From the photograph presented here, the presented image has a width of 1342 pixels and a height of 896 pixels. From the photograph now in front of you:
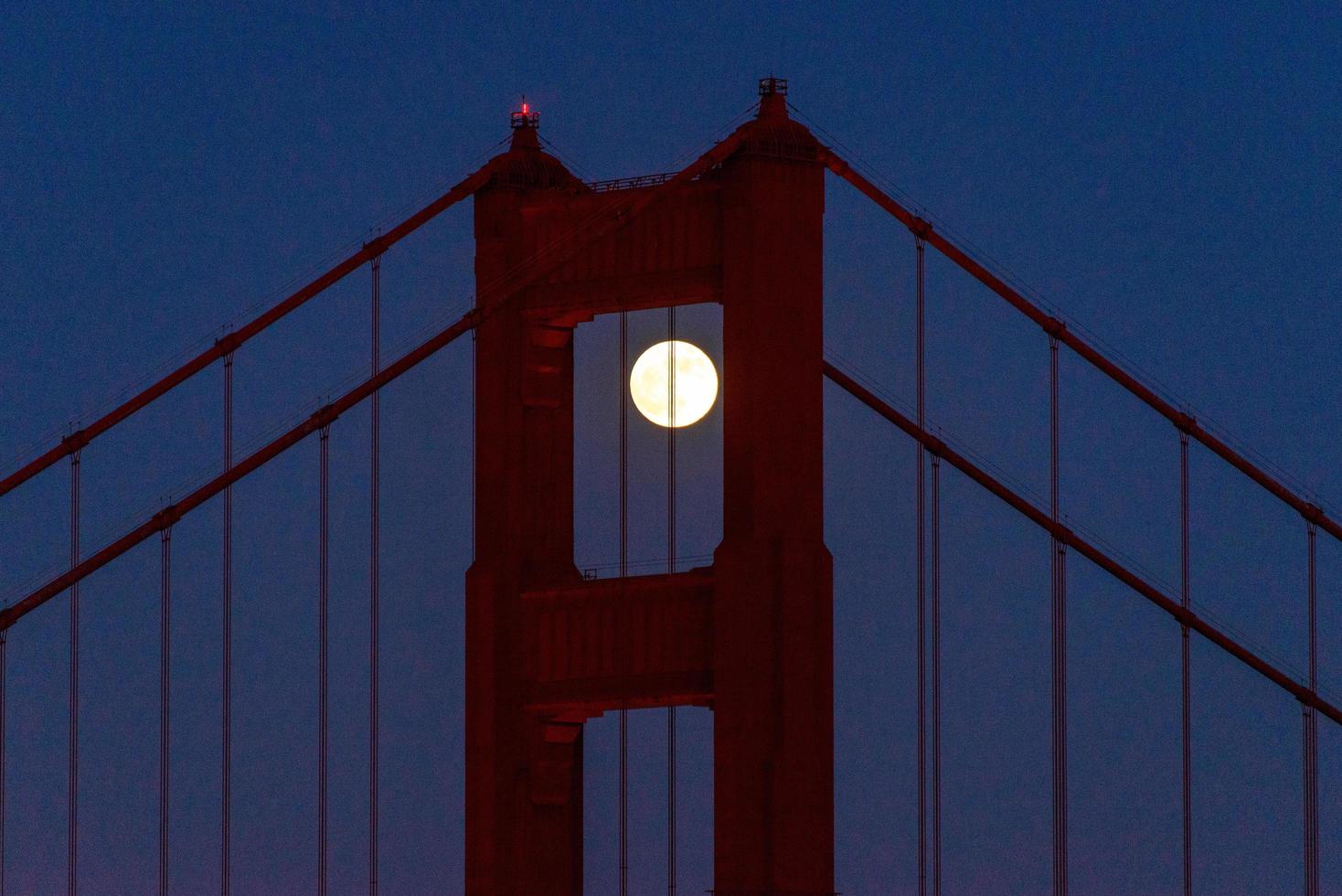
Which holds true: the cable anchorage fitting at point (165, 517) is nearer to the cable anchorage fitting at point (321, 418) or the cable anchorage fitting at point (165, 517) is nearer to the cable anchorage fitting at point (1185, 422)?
the cable anchorage fitting at point (321, 418)

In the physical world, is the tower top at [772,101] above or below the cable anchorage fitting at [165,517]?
above

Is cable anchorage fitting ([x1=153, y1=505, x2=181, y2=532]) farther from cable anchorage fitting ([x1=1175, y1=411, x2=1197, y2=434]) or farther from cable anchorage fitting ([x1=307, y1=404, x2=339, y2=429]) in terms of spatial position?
cable anchorage fitting ([x1=1175, y1=411, x2=1197, y2=434])

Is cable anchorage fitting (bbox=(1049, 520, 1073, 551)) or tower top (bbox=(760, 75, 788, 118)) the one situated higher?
tower top (bbox=(760, 75, 788, 118))

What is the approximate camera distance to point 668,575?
67.0m

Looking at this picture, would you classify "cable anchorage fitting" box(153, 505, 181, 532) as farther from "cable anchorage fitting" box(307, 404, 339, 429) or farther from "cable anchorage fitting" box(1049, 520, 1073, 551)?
"cable anchorage fitting" box(1049, 520, 1073, 551)

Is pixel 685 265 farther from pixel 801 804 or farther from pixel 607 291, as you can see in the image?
pixel 801 804

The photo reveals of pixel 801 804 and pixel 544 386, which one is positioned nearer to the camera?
pixel 801 804

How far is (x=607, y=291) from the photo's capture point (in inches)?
2694

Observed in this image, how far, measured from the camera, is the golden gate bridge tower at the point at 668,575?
64812mm

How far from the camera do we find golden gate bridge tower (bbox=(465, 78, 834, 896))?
64.8m

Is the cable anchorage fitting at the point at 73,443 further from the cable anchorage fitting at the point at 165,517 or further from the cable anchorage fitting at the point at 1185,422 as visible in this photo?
the cable anchorage fitting at the point at 1185,422

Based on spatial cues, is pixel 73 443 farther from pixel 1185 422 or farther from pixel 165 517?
pixel 1185 422

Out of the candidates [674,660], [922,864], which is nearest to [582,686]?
[674,660]

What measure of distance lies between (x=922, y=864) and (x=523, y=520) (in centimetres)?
1104
